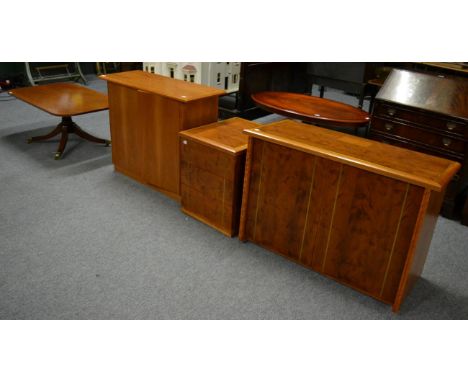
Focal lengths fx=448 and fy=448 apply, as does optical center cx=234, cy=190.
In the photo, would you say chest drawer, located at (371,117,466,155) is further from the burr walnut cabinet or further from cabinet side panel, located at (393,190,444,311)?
the burr walnut cabinet

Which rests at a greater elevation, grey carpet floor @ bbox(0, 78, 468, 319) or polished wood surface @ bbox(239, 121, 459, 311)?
polished wood surface @ bbox(239, 121, 459, 311)

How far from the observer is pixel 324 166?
7.18ft

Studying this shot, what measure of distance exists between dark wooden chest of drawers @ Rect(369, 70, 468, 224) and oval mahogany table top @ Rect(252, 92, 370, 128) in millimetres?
332

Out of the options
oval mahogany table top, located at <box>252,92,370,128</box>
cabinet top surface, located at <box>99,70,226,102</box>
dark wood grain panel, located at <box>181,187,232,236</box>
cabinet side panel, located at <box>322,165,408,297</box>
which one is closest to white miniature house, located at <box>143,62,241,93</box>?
oval mahogany table top, located at <box>252,92,370,128</box>

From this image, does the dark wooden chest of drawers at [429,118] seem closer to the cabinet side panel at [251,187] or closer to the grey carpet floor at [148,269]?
the grey carpet floor at [148,269]

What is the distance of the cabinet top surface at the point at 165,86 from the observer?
2863 mm

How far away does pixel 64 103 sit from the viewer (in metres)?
3.81

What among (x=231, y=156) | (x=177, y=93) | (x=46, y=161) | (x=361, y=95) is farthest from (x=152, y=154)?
(x=361, y=95)

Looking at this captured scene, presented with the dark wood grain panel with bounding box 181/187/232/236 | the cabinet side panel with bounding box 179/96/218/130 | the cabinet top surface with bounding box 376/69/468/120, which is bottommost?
the dark wood grain panel with bounding box 181/187/232/236

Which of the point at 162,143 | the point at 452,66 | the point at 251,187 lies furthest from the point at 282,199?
the point at 452,66

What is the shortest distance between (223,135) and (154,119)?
0.55 meters

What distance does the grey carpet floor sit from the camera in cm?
216

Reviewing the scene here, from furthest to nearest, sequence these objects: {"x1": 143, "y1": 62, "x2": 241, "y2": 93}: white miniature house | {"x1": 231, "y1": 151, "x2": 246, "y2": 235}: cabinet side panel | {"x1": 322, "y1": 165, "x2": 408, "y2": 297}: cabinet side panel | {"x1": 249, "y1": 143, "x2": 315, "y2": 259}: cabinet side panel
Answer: {"x1": 143, "y1": 62, "x2": 241, "y2": 93}: white miniature house
{"x1": 231, "y1": 151, "x2": 246, "y2": 235}: cabinet side panel
{"x1": 249, "y1": 143, "x2": 315, "y2": 259}: cabinet side panel
{"x1": 322, "y1": 165, "x2": 408, "y2": 297}: cabinet side panel

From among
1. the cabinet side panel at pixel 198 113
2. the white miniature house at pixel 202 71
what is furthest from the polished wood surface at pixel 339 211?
the white miniature house at pixel 202 71
